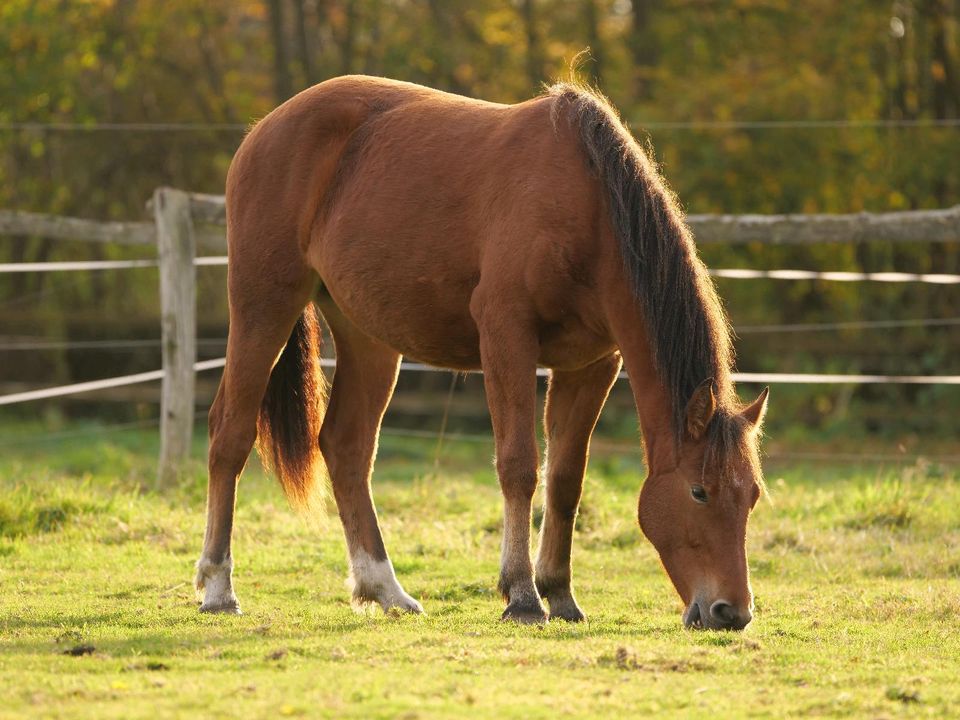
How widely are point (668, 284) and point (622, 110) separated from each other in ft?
37.6

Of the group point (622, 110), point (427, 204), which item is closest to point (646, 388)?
point (427, 204)

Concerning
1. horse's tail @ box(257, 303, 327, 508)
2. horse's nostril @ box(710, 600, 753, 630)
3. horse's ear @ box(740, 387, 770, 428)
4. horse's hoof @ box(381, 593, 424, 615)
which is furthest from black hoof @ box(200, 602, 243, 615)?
horse's ear @ box(740, 387, 770, 428)

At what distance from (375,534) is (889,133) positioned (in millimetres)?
11176

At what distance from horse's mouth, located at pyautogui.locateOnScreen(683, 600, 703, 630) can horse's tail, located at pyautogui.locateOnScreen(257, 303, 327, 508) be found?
7.14 ft

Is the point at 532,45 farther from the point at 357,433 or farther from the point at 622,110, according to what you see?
the point at 357,433

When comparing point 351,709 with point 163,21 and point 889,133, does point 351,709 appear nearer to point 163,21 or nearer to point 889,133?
point 889,133

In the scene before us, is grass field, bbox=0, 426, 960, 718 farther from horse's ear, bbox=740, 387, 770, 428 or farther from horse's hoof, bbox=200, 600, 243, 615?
horse's ear, bbox=740, 387, 770, 428

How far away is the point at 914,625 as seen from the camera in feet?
16.9

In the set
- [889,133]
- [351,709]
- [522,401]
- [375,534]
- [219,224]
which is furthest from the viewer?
[889,133]

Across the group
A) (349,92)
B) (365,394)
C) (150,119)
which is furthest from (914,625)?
(150,119)

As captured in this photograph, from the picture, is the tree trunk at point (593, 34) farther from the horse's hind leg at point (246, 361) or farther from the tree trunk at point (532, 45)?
the horse's hind leg at point (246, 361)

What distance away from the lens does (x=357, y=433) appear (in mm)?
6113

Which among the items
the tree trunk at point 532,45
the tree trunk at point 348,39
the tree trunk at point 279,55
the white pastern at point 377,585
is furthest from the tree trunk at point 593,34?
the white pastern at point 377,585

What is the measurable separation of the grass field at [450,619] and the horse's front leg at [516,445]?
199 mm
